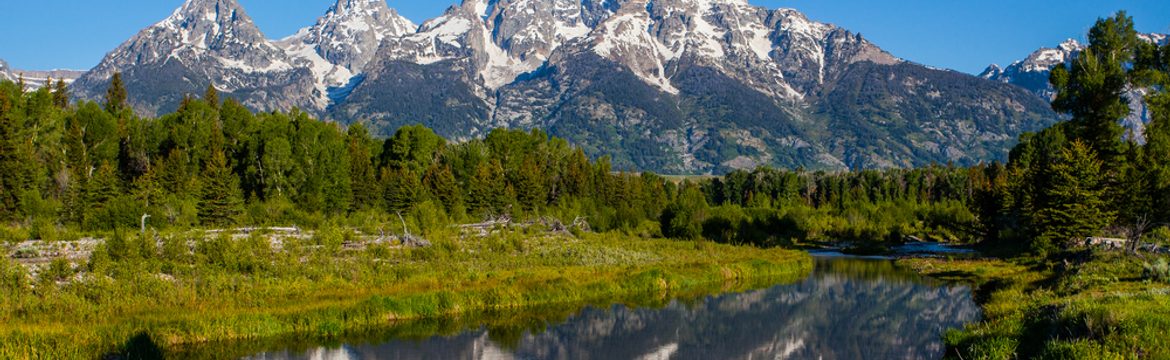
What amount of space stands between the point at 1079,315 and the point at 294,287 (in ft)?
104

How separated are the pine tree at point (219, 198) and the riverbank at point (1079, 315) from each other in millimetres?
63321

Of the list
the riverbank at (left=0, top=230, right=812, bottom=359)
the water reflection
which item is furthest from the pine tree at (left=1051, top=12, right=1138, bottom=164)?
the riverbank at (left=0, top=230, right=812, bottom=359)

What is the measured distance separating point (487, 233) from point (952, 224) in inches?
3226

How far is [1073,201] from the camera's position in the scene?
5759 cm

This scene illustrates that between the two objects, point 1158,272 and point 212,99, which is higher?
point 212,99

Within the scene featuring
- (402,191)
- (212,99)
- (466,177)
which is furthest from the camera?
(466,177)

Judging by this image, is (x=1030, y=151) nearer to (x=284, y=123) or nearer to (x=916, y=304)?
(x=916, y=304)

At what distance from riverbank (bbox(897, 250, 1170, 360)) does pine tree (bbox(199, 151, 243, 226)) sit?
63.3 m

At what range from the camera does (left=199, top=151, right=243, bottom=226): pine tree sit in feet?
252

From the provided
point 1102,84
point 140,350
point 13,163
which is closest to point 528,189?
point 13,163

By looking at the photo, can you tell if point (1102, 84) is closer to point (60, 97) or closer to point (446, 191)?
point (446, 191)

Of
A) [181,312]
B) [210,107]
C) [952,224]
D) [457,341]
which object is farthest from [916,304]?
[210,107]

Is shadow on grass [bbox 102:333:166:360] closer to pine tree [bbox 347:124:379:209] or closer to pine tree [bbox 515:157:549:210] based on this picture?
pine tree [bbox 347:124:379:209]

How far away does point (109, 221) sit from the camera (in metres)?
59.3
